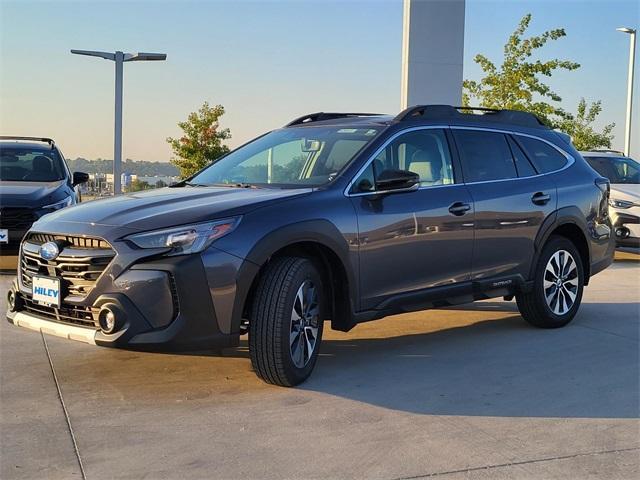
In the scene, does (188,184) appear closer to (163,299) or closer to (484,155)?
(163,299)

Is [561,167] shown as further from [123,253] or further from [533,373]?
[123,253]

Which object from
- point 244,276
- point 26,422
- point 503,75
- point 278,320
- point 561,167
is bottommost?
point 26,422

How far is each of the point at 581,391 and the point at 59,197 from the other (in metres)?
6.84

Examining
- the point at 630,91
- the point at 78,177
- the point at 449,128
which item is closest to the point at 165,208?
the point at 449,128

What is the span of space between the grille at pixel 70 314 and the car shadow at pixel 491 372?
138cm

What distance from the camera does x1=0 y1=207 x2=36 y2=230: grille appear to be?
8.63m

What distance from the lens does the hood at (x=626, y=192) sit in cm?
1084

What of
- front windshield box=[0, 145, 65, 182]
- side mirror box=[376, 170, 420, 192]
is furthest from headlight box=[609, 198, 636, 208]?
front windshield box=[0, 145, 65, 182]

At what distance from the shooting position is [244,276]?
418 centimetres

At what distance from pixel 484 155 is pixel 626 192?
604cm

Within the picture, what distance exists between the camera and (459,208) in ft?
17.9

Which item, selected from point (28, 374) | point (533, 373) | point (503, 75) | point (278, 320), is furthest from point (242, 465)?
point (503, 75)

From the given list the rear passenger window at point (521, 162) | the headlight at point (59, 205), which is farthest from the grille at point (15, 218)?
the rear passenger window at point (521, 162)

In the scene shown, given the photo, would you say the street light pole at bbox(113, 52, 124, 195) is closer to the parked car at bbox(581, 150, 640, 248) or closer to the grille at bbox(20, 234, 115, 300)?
the parked car at bbox(581, 150, 640, 248)
